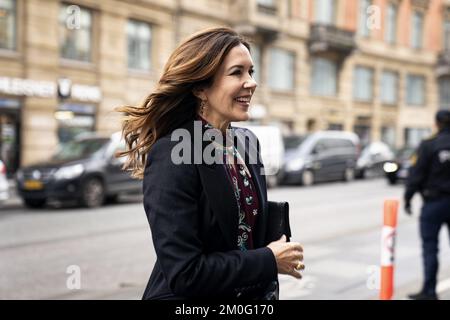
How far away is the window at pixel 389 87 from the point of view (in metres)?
37.3

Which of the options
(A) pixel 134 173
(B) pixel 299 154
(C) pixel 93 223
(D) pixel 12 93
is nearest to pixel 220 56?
→ (A) pixel 134 173

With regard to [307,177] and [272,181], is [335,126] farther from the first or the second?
[272,181]

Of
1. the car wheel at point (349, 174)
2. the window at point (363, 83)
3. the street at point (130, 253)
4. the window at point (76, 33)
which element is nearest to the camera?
the street at point (130, 253)

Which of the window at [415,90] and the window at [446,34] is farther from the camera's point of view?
the window at [446,34]

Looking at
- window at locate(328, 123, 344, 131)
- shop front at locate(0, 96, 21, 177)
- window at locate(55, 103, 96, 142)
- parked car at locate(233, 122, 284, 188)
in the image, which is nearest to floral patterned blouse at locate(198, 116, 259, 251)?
shop front at locate(0, 96, 21, 177)

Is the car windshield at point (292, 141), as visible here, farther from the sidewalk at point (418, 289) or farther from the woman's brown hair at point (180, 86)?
the woman's brown hair at point (180, 86)

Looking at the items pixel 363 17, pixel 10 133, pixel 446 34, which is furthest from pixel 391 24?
pixel 10 133

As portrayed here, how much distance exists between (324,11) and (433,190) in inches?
1101

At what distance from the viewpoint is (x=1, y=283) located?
6574mm

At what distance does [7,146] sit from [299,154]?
9.12 metres

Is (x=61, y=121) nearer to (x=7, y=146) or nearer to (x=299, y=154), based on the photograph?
(x=7, y=146)

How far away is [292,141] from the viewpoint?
22.6m

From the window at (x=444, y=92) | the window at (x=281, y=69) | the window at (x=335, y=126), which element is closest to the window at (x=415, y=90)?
the window at (x=444, y=92)

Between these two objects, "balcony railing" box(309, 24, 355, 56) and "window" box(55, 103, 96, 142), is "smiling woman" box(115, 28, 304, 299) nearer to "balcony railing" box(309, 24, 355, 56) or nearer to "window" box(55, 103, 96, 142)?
"window" box(55, 103, 96, 142)
